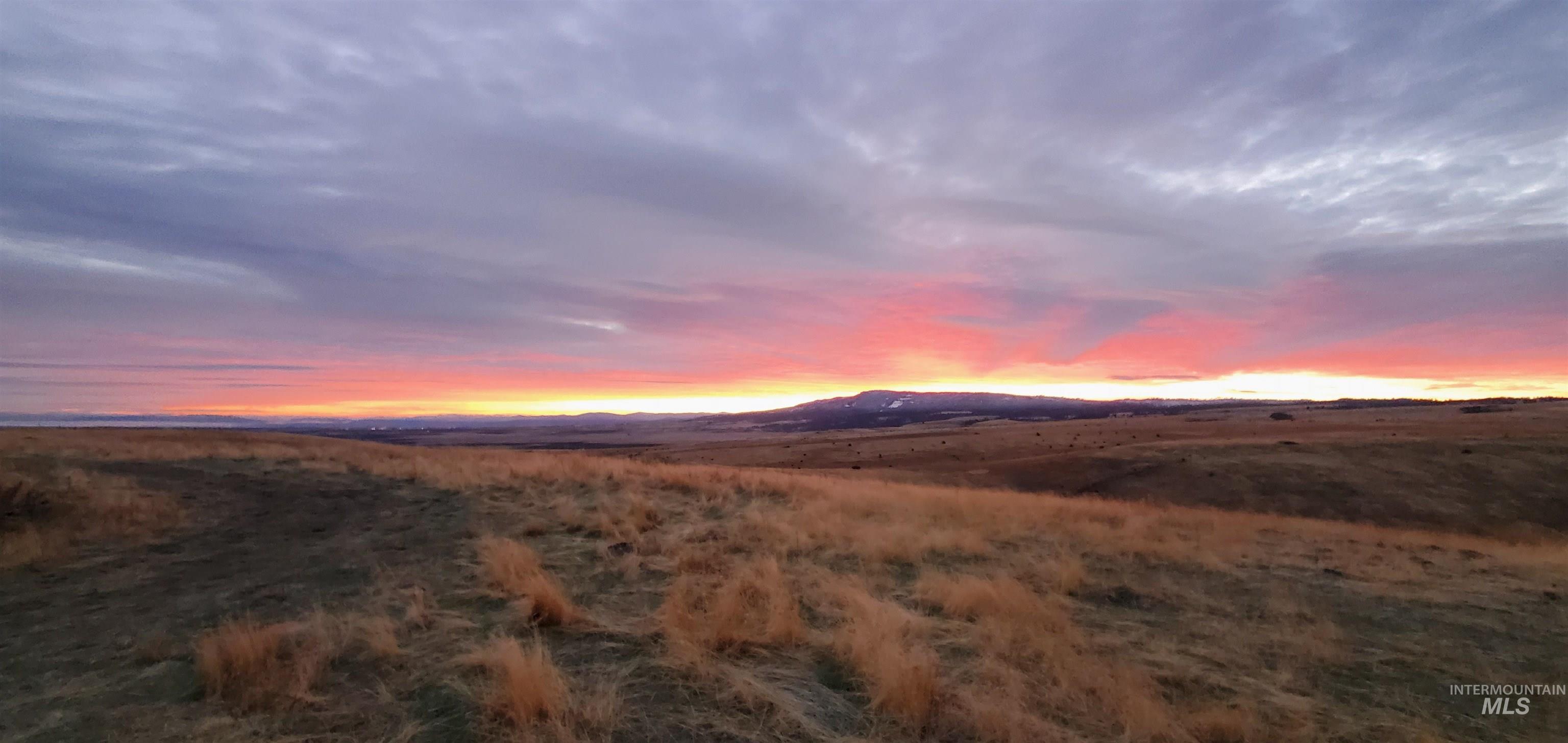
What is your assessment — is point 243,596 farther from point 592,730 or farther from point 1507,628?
point 1507,628

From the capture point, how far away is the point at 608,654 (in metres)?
6.43

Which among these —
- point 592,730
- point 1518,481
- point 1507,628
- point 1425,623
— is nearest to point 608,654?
point 592,730

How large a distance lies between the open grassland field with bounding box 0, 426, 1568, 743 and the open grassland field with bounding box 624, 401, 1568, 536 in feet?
51.6

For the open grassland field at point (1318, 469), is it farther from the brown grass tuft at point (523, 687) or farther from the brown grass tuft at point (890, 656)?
the brown grass tuft at point (523, 687)

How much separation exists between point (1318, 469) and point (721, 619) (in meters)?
36.8

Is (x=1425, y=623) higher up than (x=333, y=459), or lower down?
lower down

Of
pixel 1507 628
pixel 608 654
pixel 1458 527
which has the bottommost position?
pixel 1458 527

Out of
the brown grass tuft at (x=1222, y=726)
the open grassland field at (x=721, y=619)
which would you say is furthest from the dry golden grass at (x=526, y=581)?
the brown grass tuft at (x=1222, y=726)

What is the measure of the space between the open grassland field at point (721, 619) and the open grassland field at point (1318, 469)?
51.6ft

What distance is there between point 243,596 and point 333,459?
16.7 meters

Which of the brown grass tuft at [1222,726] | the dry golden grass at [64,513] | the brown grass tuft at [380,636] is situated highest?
the dry golden grass at [64,513]

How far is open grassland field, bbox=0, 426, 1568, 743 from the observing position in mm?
5148

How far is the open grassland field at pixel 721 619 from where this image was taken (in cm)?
515

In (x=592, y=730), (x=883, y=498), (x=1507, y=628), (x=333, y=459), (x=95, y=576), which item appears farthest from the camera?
(x=333, y=459)
